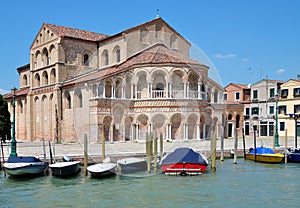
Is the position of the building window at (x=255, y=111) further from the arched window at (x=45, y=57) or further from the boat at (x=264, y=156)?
the arched window at (x=45, y=57)

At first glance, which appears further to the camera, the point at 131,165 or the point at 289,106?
the point at 289,106

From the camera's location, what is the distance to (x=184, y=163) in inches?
599

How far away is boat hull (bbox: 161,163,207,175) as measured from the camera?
50.1 ft

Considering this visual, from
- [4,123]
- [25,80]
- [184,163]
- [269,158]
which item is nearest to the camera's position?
[184,163]

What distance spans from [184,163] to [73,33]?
2558cm

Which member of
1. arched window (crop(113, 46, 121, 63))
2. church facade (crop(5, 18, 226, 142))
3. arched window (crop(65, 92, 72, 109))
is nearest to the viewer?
church facade (crop(5, 18, 226, 142))

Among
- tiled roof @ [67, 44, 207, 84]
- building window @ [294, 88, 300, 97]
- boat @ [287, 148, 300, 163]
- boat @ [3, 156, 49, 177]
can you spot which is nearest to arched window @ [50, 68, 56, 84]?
tiled roof @ [67, 44, 207, 84]

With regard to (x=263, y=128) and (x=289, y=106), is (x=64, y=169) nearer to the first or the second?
(x=289, y=106)

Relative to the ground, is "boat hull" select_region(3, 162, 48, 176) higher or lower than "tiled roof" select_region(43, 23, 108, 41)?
lower

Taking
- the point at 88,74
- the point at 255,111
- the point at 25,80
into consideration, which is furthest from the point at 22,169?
the point at 255,111

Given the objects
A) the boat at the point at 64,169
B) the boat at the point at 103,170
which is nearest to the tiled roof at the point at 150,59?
the boat at the point at 64,169

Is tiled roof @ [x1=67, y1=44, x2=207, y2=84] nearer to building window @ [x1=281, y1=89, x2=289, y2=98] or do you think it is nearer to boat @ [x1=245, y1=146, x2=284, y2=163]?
boat @ [x1=245, y1=146, x2=284, y2=163]

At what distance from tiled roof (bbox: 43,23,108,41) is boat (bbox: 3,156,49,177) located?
21640mm

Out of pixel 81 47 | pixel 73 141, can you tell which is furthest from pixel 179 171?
pixel 81 47
